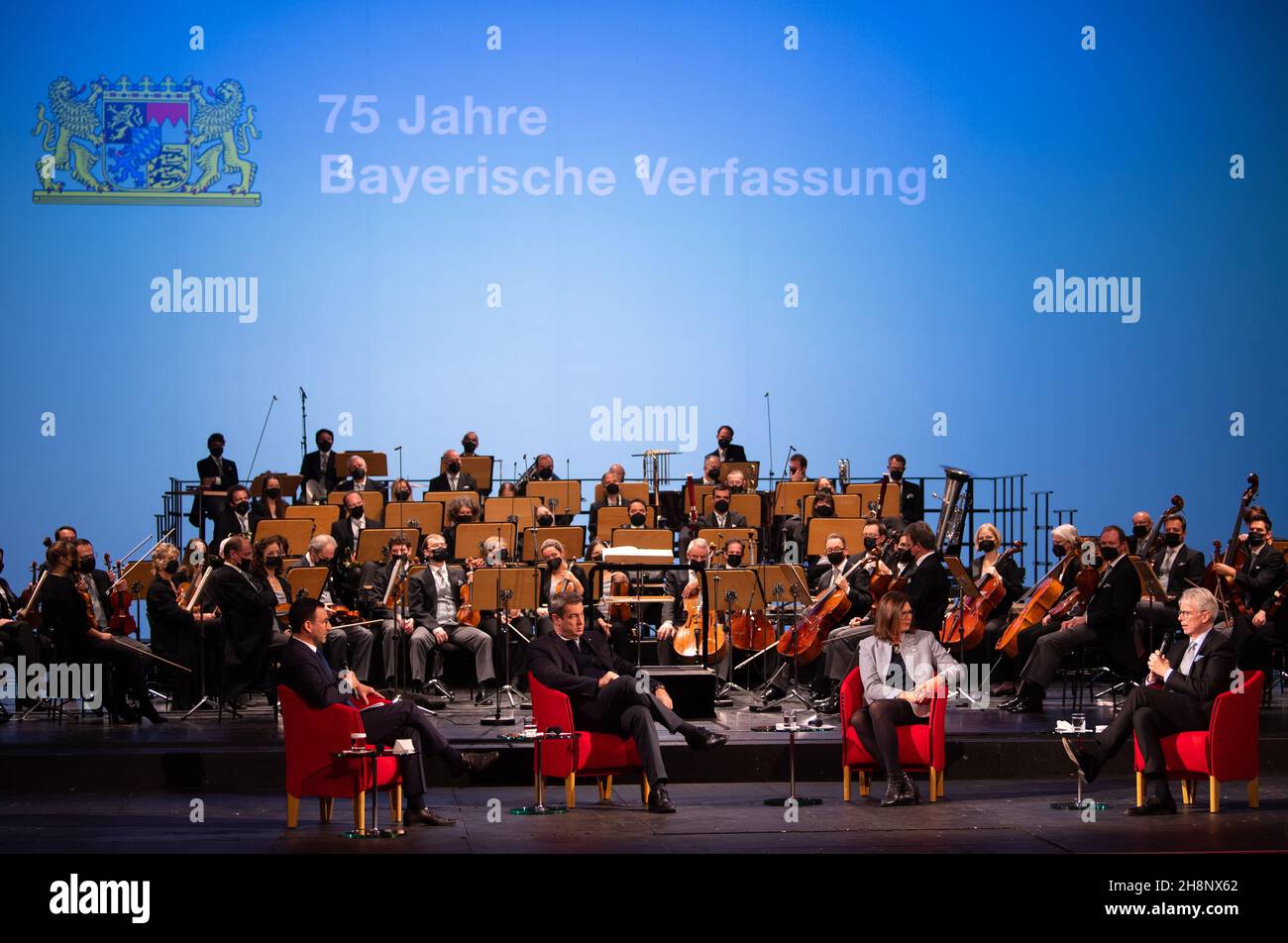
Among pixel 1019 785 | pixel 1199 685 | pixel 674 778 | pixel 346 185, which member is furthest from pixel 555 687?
pixel 346 185

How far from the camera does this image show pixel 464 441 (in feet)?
42.4

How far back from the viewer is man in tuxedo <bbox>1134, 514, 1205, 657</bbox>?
981 centimetres

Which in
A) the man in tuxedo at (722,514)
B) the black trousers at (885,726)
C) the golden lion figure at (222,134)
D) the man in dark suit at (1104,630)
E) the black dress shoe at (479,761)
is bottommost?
the black dress shoe at (479,761)

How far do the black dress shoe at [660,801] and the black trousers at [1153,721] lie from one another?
1940 mm

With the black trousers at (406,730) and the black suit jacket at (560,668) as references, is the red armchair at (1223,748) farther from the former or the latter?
the black trousers at (406,730)

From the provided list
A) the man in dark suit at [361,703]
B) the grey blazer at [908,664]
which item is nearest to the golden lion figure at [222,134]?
the man in dark suit at [361,703]

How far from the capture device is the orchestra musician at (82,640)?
9094 mm

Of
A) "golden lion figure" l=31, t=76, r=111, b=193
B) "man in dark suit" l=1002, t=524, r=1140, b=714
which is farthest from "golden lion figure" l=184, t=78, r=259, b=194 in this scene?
"man in dark suit" l=1002, t=524, r=1140, b=714

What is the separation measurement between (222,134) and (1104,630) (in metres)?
7.91

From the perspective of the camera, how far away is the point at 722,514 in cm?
1200

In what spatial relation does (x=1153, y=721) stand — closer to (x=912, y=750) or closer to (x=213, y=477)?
(x=912, y=750)

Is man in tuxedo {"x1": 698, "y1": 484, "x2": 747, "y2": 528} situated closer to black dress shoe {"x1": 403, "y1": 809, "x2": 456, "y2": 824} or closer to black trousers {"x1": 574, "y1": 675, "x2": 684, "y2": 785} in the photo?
black trousers {"x1": 574, "y1": 675, "x2": 684, "y2": 785}

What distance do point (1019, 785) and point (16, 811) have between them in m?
4.79
